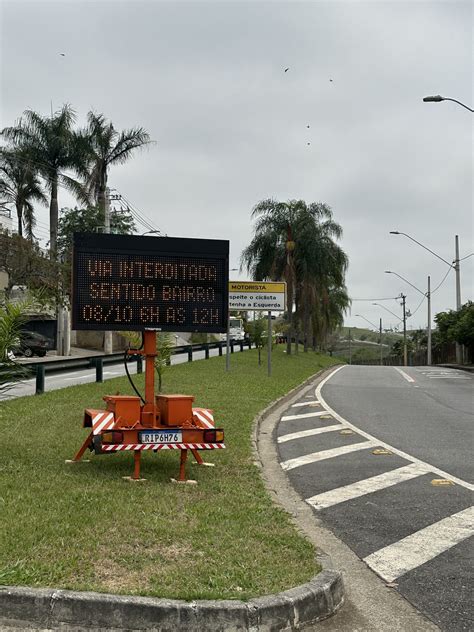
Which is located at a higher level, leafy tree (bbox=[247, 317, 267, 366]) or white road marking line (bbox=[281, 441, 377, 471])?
leafy tree (bbox=[247, 317, 267, 366])

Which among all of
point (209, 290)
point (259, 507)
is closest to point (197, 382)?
point (209, 290)

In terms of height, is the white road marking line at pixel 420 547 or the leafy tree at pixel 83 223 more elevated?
the leafy tree at pixel 83 223

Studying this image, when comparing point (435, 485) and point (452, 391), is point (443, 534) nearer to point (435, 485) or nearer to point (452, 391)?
point (435, 485)

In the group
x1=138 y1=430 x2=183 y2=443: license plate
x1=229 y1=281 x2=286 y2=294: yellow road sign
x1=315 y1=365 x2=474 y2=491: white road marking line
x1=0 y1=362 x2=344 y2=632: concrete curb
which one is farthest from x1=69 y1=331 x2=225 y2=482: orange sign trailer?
x1=229 y1=281 x2=286 y2=294: yellow road sign

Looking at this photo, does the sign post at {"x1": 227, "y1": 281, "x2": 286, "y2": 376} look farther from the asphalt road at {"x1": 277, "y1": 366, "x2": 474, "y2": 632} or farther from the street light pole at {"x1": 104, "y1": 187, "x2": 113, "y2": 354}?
the street light pole at {"x1": 104, "y1": 187, "x2": 113, "y2": 354}

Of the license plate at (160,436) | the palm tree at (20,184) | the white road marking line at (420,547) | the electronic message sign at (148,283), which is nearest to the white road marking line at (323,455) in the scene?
the license plate at (160,436)

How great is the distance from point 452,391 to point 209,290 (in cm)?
1531

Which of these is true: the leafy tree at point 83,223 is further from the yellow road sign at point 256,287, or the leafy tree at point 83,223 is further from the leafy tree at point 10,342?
the leafy tree at point 10,342

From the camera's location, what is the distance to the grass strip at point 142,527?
4496 millimetres

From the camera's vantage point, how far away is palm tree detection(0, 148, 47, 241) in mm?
42250

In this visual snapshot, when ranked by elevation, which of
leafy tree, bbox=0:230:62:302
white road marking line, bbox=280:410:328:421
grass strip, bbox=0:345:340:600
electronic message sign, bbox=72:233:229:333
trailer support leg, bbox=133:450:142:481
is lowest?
white road marking line, bbox=280:410:328:421

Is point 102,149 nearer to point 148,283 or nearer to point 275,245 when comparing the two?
point 275,245

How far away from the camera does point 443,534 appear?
615 centimetres

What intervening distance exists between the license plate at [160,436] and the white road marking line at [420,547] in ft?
8.78
